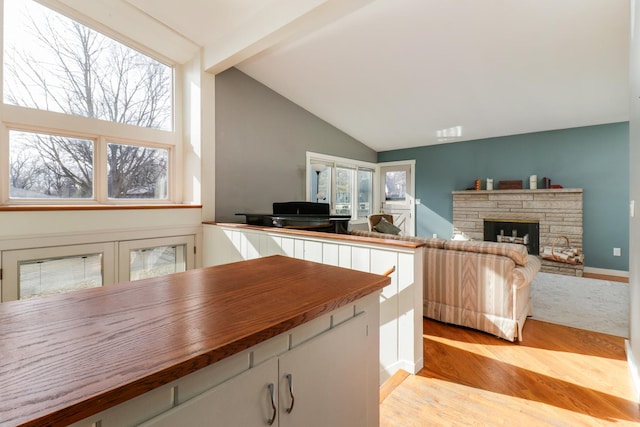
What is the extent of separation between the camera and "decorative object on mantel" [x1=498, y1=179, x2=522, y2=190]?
517 centimetres

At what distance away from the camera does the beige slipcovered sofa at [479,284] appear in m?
2.46

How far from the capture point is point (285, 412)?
0.75m

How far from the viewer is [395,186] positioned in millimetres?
6734

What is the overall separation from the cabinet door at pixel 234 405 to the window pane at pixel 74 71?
330 centimetres

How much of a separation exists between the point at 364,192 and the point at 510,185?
2.71 m


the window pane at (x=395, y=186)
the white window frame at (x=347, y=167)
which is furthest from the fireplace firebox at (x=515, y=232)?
the white window frame at (x=347, y=167)

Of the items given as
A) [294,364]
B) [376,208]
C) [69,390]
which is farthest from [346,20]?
[376,208]

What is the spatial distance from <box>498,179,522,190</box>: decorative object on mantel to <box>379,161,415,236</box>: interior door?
1.64 m

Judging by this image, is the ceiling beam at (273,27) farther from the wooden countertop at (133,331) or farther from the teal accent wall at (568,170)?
the teal accent wall at (568,170)

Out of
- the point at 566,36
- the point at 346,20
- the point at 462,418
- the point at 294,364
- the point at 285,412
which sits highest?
the point at 346,20

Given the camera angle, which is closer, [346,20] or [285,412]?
[285,412]

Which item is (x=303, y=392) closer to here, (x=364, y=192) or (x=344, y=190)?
(x=344, y=190)

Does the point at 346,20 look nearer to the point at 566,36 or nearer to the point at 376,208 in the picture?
the point at 566,36

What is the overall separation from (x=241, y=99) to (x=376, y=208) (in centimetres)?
392
